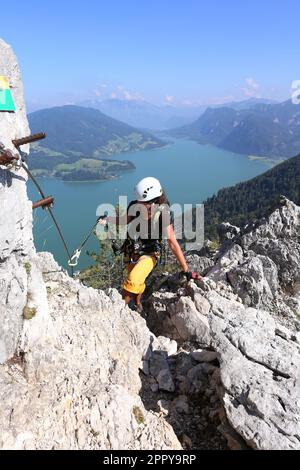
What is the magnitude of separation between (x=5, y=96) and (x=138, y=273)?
5.17 m

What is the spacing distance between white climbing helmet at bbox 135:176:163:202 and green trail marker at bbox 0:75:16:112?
3590 millimetres

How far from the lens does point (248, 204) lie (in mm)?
165375

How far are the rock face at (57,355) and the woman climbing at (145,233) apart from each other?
0.96 meters

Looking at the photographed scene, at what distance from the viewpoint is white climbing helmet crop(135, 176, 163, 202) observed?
396 inches

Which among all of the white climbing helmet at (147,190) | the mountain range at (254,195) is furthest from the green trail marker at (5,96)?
the mountain range at (254,195)

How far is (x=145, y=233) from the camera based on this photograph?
33.8 feet

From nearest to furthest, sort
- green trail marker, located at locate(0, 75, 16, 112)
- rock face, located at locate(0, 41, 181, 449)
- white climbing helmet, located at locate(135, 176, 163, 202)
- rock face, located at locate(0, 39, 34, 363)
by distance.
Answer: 1. rock face, located at locate(0, 41, 181, 449)
2. rock face, located at locate(0, 39, 34, 363)
3. green trail marker, located at locate(0, 75, 16, 112)
4. white climbing helmet, located at locate(135, 176, 163, 202)

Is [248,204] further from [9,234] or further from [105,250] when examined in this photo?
[9,234]

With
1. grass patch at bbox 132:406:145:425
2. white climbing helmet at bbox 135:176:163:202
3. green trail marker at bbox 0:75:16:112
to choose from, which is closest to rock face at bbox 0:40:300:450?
grass patch at bbox 132:406:145:425

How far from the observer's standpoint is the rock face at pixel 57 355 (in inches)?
252

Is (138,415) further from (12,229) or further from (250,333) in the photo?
(12,229)

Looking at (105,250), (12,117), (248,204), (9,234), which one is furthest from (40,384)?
(248,204)

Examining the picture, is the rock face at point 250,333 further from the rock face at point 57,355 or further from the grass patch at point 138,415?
the grass patch at point 138,415

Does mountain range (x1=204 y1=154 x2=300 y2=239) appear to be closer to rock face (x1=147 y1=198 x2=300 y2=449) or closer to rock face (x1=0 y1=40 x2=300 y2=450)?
rock face (x1=147 y1=198 x2=300 y2=449)
